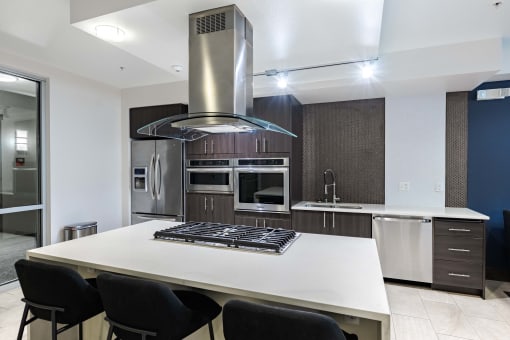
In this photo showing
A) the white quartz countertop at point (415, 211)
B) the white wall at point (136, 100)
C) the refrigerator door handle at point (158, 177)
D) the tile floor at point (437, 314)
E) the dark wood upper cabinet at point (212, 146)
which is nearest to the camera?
the tile floor at point (437, 314)

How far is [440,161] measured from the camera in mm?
3703

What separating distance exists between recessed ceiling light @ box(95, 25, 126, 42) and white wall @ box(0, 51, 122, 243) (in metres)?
1.84

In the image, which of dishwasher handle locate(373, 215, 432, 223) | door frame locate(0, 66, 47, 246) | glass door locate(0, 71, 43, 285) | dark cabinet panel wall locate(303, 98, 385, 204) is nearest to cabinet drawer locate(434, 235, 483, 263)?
dishwasher handle locate(373, 215, 432, 223)

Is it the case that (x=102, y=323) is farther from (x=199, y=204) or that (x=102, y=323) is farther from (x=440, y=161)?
(x=440, y=161)

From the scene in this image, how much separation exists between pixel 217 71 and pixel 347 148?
104 inches

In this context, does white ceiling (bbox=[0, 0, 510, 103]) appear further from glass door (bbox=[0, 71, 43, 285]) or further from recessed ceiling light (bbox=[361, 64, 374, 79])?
glass door (bbox=[0, 71, 43, 285])

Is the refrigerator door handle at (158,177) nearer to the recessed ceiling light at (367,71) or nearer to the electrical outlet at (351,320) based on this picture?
the recessed ceiling light at (367,71)

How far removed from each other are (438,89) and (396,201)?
1504mm

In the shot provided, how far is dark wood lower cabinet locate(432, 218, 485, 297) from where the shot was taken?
3.06m

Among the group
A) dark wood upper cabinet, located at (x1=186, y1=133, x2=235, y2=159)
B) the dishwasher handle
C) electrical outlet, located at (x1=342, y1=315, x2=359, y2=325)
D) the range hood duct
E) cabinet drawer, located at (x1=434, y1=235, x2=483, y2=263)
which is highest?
the range hood duct

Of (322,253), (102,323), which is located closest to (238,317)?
(322,253)

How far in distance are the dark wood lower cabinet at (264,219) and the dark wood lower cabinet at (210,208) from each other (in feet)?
0.51

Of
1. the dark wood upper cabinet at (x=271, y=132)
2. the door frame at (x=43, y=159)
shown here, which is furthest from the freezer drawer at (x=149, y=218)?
the dark wood upper cabinet at (x=271, y=132)

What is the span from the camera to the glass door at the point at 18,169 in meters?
3.34
